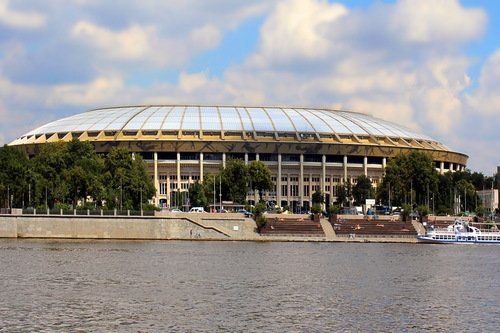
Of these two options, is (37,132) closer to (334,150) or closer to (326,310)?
(334,150)

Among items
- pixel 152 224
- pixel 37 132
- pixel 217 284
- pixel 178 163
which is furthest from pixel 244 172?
pixel 217 284

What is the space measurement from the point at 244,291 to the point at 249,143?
91.8 meters

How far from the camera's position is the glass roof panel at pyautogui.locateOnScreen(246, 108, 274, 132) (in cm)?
14912

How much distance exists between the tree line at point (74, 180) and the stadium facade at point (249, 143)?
48.0 feet

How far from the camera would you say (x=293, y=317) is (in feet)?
145

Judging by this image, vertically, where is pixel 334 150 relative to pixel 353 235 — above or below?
above

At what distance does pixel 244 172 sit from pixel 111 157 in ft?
56.9

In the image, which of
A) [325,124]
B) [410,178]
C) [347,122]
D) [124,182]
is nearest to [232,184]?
[124,182]

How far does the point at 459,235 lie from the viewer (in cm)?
10850

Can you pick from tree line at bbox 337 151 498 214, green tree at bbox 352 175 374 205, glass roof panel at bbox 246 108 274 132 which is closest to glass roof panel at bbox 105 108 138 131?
glass roof panel at bbox 246 108 274 132

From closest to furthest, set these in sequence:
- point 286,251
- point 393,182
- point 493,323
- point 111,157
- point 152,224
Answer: point 493,323 < point 286,251 < point 152,224 < point 111,157 < point 393,182

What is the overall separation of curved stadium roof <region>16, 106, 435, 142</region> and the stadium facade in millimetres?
143

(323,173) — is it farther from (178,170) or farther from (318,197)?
(178,170)

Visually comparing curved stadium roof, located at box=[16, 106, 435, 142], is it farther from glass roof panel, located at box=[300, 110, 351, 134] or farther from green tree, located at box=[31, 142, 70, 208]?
green tree, located at box=[31, 142, 70, 208]
